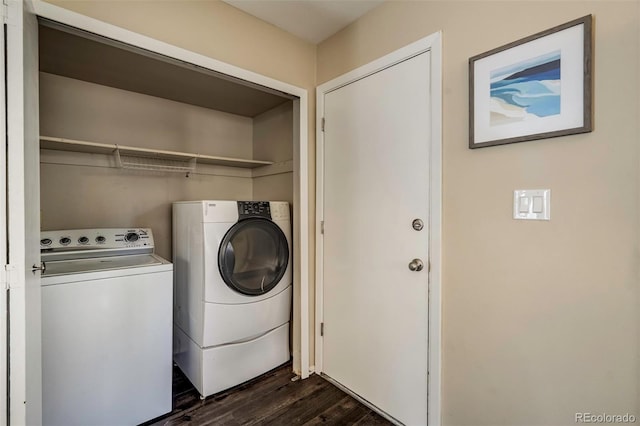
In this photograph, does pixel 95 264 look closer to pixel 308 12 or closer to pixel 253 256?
pixel 253 256

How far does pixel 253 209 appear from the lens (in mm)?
2098

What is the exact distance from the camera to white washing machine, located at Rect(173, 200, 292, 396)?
192 cm

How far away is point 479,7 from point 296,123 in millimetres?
1220

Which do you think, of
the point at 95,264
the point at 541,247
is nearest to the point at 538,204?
the point at 541,247

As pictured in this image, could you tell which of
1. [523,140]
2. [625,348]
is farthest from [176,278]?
[625,348]

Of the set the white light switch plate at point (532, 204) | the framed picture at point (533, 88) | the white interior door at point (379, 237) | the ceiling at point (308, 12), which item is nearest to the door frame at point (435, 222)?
the white interior door at point (379, 237)

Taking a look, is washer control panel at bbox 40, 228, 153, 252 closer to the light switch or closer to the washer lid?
the washer lid

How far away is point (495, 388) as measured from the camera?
4.39ft

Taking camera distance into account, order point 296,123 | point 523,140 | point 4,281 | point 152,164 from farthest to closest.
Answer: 1. point 152,164
2. point 296,123
3. point 523,140
4. point 4,281

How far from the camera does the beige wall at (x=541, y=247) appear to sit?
1022 millimetres

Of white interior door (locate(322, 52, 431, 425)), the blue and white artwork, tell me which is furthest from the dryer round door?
the blue and white artwork

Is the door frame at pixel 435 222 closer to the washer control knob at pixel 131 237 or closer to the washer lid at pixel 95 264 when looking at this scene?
the washer lid at pixel 95 264

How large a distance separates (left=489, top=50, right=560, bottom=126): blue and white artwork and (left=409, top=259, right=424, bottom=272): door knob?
2.39 ft

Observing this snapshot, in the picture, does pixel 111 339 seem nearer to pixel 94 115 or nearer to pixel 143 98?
pixel 94 115
